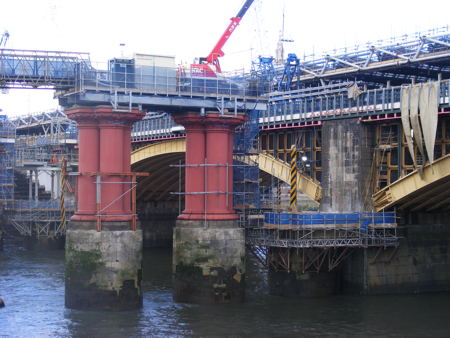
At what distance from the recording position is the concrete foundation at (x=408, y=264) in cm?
6372

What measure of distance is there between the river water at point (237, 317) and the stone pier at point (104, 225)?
1444 millimetres

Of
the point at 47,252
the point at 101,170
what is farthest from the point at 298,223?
the point at 47,252

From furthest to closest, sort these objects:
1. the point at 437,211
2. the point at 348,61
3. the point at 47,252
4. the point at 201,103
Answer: the point at 47,252
the point at 348,61
the point at 437,211
the point at 201,103

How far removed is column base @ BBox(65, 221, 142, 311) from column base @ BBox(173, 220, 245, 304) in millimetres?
5152

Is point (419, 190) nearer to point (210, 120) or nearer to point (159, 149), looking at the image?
point (210, 120)

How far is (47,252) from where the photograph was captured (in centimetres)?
9900

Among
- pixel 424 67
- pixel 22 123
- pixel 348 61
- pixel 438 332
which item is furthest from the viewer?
pixel 22 123

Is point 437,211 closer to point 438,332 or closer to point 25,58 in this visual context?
point 438,332

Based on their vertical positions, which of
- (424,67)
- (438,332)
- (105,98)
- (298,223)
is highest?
(424,67)

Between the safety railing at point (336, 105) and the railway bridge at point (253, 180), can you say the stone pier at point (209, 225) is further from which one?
the safety railing at point (336, 105)

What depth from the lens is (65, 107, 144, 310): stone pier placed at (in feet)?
181

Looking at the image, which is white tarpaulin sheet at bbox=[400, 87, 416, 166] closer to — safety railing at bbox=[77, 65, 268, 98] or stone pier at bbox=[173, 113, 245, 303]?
safety railing at bbox=[77, 65, 268, 98]

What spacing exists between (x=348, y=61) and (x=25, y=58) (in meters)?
32.4

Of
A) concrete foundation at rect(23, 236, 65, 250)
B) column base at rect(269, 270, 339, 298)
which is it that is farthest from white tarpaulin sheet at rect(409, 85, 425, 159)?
concrete foundation at rect(23, 236, 65, 250)
